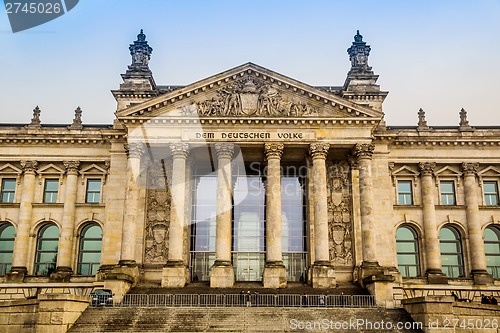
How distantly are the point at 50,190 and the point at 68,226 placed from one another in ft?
13.4

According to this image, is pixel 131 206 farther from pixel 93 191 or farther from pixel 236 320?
pixel 236 320

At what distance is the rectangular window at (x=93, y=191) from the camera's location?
155 feet

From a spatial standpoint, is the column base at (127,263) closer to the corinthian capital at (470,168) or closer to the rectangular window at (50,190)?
the rectangular window at (50,190)

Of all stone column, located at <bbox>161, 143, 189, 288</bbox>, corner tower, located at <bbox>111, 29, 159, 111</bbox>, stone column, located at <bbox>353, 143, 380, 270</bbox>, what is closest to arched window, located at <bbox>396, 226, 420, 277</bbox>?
stone column, located at <bbox>353, 143, 380, 270</bbox>

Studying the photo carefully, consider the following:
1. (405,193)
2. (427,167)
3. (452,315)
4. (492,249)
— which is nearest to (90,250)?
(405,193)

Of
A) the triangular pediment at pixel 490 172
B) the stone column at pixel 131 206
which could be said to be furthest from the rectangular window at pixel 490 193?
the stone column at pixel 131 206

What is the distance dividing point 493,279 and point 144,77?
32885mm

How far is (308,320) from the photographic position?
30766 millimetres

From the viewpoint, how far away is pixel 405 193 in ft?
154

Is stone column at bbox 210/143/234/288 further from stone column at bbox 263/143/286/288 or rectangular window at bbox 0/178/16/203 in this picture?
rectangular window at bbox 0/178/16/203

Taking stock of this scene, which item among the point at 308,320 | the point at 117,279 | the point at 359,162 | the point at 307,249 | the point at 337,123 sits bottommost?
the point at 308,320

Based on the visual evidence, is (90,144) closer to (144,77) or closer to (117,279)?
(144,77)

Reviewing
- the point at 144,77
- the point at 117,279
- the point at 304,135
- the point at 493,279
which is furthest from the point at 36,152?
the point at 493,279

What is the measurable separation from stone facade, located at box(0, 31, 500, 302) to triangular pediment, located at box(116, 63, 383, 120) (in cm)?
8
